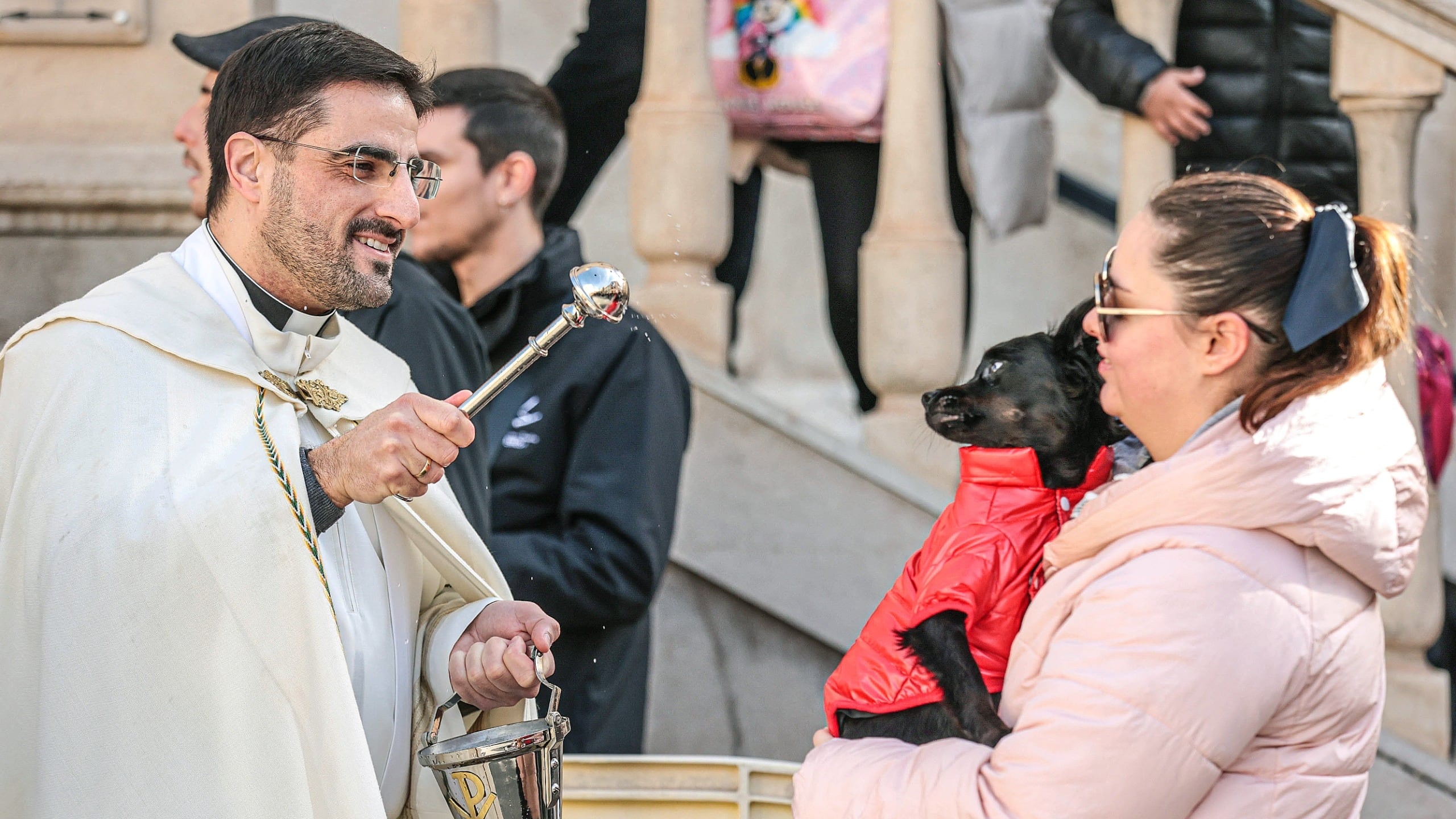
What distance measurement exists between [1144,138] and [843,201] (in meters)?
0.86

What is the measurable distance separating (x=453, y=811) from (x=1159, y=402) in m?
1.09

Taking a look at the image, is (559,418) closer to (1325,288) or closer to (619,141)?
(619,141)

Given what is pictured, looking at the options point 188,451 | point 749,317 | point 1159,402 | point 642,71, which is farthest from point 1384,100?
point 749,317

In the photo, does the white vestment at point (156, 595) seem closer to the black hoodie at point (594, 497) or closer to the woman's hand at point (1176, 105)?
the black hoodie at point (594, 497)

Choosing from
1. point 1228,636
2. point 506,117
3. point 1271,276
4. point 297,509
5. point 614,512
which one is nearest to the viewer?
point 1228,636

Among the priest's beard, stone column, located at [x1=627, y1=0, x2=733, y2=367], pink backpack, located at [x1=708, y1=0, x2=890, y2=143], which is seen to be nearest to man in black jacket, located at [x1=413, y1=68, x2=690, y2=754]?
stone column, located at [x1=627, y1=0, x2=733, y2=367]

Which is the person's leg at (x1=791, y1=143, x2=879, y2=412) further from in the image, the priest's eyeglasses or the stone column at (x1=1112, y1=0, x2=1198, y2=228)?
the priest's eyeglasses

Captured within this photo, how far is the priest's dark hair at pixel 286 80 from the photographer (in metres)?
2.38

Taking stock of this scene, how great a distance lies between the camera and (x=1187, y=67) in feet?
15.4

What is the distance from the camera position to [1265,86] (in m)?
4.64

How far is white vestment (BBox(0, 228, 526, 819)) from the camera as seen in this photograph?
2.08 meters

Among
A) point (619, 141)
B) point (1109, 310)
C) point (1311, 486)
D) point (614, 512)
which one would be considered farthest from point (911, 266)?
point (1311, 486)

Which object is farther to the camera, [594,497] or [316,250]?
[594,497]

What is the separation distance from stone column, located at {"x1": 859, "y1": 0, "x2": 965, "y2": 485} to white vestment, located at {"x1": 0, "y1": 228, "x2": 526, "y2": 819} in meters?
2.44
